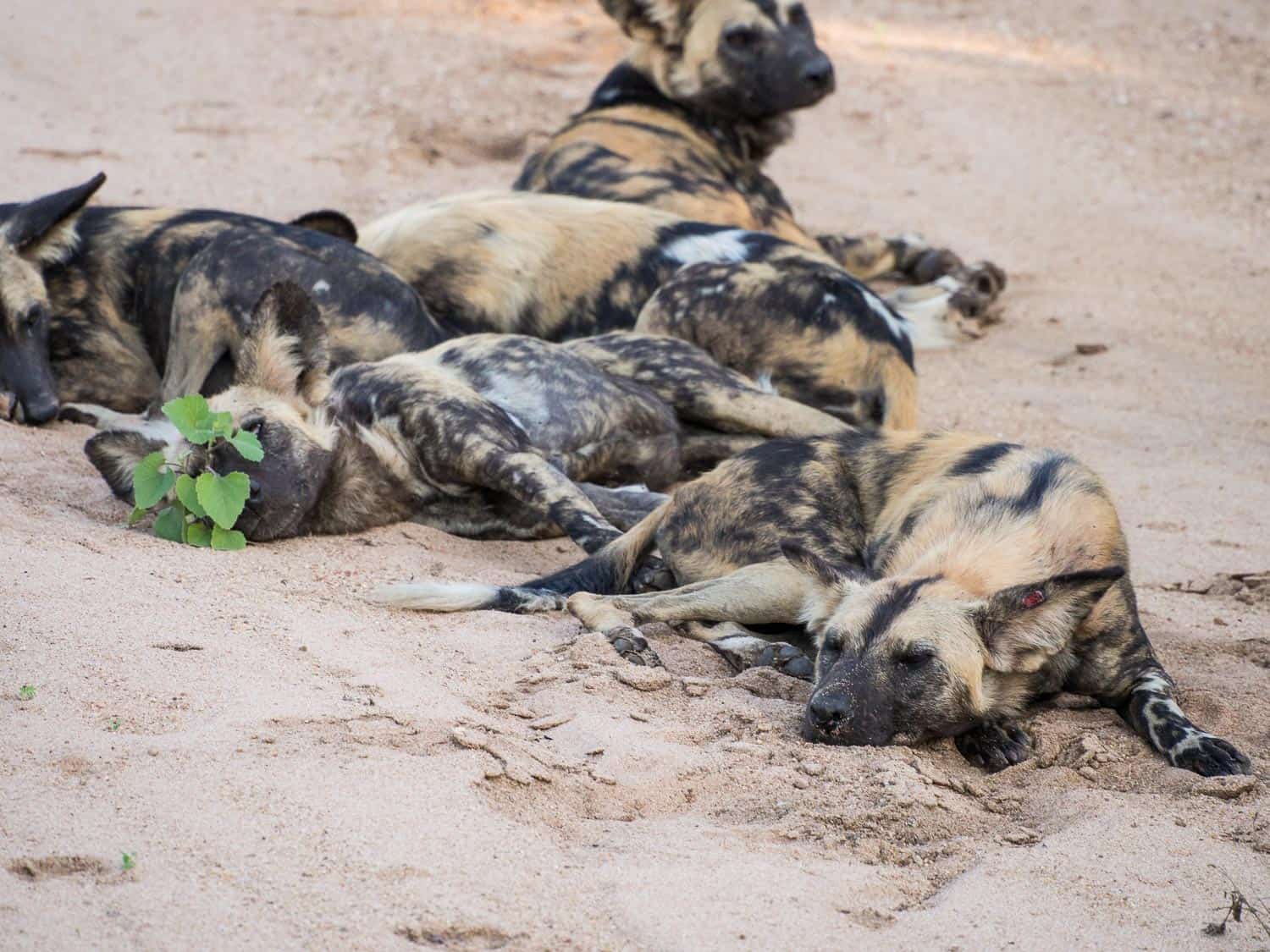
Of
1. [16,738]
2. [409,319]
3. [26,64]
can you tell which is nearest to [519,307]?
[409,319]

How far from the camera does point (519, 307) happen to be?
462 centimetres

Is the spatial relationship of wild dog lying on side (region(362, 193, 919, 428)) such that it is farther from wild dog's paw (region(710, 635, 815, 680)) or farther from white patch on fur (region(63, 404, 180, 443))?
wild dog's paw (region(710, 635, 815, 680))

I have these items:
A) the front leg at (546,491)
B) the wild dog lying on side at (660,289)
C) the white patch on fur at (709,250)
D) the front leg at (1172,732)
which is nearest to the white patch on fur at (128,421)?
the front leg at (546,491)

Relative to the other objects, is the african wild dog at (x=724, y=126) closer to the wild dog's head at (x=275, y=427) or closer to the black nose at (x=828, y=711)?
the wild dog's head at (x=275, y=427)

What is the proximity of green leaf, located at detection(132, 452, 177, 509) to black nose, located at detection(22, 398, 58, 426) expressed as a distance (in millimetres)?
962

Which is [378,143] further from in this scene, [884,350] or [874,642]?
[874,642]

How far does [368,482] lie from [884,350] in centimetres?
152

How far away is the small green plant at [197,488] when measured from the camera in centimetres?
328

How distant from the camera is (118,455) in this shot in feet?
11.7

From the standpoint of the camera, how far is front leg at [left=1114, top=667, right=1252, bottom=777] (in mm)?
2580

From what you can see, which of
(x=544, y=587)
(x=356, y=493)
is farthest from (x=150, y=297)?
(x=544, y=587)

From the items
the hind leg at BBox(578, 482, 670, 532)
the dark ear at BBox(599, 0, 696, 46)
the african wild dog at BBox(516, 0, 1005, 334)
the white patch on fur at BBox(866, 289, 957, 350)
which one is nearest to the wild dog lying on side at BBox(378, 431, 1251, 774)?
the hind leg at BBox(578, 482, 670, 532)

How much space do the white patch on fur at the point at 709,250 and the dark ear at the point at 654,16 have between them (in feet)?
5.28

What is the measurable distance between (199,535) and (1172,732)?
1957 millimetres
